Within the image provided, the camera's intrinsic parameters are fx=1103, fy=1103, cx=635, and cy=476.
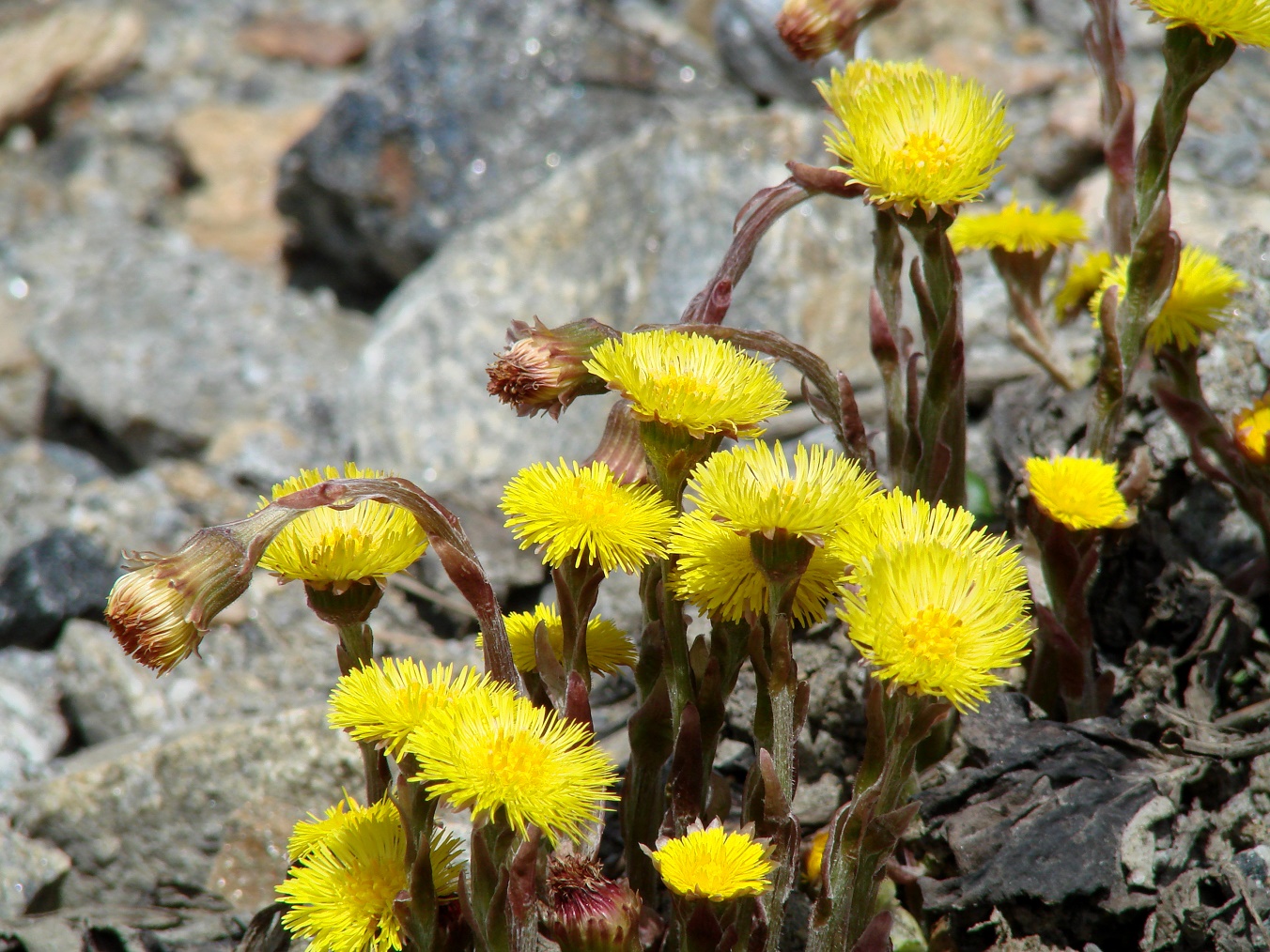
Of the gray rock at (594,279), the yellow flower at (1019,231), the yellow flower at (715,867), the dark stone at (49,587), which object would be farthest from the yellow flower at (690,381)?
the dark stone at (49,587)

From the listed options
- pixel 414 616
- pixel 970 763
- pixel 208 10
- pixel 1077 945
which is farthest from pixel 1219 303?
pixel 208 10

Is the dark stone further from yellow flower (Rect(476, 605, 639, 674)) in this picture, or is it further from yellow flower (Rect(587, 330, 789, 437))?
yellow flower (Rect(587, 330, 789, 437))

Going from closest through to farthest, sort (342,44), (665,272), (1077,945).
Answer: (1077,945) < (665,272) < (342,44)

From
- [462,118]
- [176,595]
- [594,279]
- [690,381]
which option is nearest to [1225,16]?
[690,381]

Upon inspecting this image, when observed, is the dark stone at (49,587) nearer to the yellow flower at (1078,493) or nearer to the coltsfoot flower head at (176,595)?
the coltsfoot flower head at (176,595)

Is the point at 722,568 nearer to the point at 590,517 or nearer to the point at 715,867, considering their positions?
the point at 590,517

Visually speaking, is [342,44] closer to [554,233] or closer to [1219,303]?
[554,233]
